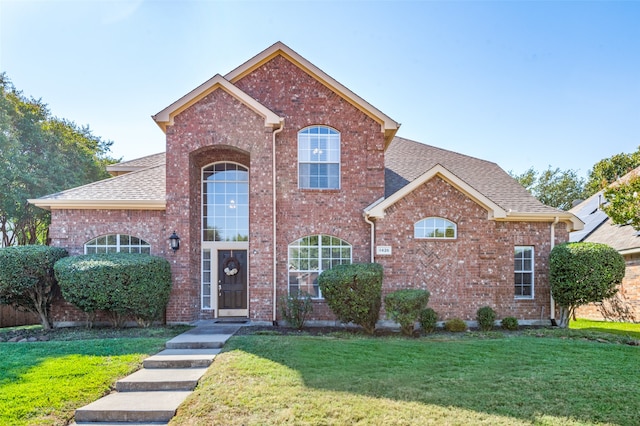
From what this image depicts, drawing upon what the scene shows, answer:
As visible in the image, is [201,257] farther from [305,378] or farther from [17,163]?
[17,163]

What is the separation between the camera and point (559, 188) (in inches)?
1403

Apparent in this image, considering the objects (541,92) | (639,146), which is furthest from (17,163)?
(639,146)

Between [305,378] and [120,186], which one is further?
[120,186]

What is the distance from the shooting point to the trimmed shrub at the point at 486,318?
11180 millimetres

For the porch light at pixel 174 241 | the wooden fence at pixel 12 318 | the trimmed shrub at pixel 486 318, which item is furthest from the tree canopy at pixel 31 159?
the trimmed shrub at pixel 486 318

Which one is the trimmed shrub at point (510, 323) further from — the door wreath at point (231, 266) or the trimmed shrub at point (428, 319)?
the door wreath at point (231, 266)

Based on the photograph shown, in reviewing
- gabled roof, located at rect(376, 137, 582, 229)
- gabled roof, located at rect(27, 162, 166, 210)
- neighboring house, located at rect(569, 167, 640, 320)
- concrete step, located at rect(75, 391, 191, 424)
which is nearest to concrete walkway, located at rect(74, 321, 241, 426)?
concrete step, located at rect(75, 391, 191, 424)

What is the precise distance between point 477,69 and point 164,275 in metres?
11.1

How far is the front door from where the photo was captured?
12.4 metres

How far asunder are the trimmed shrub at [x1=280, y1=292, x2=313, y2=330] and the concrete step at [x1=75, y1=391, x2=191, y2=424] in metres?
5.26

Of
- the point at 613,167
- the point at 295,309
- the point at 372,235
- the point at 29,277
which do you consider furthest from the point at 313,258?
the point at 613,167

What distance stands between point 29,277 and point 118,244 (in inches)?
88.3

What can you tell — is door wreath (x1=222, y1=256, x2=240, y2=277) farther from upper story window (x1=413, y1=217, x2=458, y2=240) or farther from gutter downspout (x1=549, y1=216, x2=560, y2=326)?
gutter downspout (x1=549, y1=216, x2=560, y2=326)

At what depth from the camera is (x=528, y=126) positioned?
1831 centimetres
